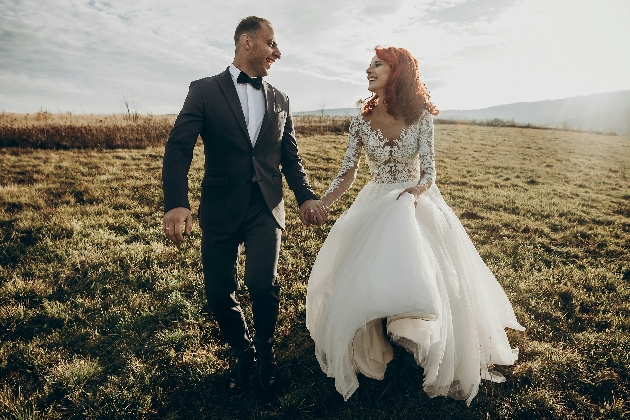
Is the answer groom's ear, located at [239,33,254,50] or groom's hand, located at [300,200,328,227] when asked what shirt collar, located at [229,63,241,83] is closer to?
groom's ear, located at [239,33,254,50]

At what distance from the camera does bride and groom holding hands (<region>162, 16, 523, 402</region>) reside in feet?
9.18

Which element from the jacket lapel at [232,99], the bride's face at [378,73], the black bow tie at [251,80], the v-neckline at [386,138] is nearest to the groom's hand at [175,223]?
the jacket lapel at [232,99]

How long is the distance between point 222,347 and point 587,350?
4.07 m

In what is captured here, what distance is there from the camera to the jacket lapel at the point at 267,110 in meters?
3.20

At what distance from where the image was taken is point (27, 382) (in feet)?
11.3

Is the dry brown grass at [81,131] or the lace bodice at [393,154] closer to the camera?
the lace bodice at [393,154]

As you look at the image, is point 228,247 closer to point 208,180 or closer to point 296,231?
point 208,180

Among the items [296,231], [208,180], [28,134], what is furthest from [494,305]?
[28,134]

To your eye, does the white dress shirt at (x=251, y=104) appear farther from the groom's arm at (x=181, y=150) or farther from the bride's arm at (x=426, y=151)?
the bride's arm at (x=426, y=151)

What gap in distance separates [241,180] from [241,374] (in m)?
1.79

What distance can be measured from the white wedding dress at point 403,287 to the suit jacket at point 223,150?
0.85 meters

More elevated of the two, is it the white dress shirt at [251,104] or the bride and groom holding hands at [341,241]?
the white dress shirt at [251,104]

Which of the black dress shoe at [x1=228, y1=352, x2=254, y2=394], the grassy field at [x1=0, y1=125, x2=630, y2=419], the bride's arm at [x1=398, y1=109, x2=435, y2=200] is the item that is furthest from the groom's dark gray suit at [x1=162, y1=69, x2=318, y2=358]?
the bride's arm at [x1=398, y1=109, x2=435, y2=200]

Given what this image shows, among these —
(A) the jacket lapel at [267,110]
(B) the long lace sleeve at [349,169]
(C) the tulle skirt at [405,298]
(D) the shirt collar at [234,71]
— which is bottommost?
(C) the tulle skirt at [405,298]
